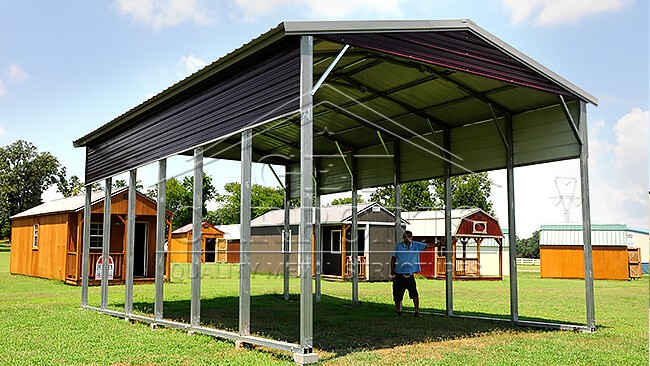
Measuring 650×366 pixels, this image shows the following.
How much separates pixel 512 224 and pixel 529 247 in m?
91.1

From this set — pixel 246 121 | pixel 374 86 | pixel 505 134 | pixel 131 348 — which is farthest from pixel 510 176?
pixel 131 348

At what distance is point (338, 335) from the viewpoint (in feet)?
32.8

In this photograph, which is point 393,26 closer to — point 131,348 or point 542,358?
point 542,358

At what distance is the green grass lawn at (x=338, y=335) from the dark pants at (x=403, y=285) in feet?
1.61

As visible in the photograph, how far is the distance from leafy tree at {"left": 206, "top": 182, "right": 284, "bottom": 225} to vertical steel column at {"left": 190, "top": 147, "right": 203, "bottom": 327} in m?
36.3

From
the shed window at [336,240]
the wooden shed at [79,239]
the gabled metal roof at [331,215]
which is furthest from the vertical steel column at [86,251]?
the shed window at [336,240]

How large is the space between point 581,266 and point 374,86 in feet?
75.8

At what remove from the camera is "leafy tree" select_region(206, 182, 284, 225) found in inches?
1992

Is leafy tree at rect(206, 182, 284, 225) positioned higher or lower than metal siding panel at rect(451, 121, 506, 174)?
higher

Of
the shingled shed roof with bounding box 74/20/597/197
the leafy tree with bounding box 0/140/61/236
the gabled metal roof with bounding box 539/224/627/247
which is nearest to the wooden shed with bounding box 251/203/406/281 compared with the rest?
the gabled metal roof with bounding box 539/224/627/247

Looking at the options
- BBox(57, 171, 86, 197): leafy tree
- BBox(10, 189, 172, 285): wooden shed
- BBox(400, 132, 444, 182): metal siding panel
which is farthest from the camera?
BBox(57, 171, 86, 197): leafy tree

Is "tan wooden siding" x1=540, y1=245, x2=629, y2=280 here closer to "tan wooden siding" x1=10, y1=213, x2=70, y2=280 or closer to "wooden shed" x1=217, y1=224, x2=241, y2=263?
"wooden shed" x1=217, y1=224, x2=241, y2=263

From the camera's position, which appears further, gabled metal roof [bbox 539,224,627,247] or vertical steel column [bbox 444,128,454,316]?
gabled metal roof [bbox 539,224,627,247]

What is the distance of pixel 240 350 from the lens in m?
8.45
